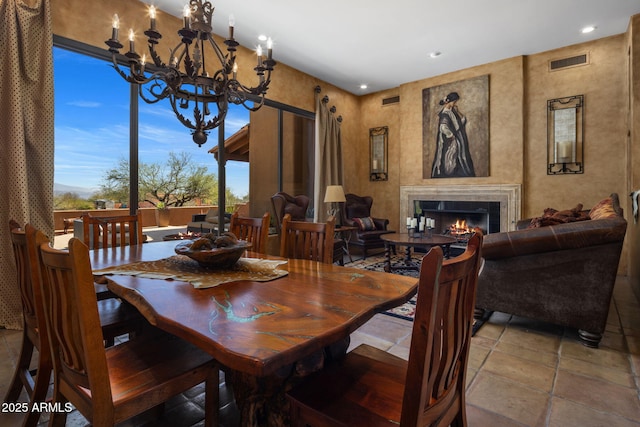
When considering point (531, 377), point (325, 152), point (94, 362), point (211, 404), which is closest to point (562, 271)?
point (531, 377)

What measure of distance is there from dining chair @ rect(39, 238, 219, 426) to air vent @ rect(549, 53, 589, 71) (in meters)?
5.64

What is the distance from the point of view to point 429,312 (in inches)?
28.4

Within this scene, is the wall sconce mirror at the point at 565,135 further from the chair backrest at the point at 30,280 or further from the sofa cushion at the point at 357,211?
the chair backrest at the point at 30,280

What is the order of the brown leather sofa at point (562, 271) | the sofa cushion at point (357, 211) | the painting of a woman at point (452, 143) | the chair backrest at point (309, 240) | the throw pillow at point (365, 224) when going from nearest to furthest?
the chair backrest at point (309, 240)
the brown leather sofa at point (562, 271)
the painting of a woman at point (452, 143)
the throw pillow at point (365, 224)
the sofa cushion at point (357, 211)

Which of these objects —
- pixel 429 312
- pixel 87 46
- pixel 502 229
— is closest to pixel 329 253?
pixel 429 312

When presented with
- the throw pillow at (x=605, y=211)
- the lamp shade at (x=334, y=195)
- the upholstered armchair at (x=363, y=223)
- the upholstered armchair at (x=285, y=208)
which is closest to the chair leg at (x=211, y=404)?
the throw pillow at (x=605, y=211)

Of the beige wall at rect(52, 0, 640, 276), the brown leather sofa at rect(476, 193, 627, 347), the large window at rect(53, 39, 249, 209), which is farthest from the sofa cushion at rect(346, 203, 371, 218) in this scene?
the brown leather sofa at rect(476, 193, 627, 347)

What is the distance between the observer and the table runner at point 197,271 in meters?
1.44

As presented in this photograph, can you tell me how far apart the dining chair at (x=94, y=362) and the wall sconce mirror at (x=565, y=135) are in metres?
5.16

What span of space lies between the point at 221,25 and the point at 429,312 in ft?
13.8

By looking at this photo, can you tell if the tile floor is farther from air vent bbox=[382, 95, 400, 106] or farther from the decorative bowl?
air vent bbox=[382, 95, 400, 106]

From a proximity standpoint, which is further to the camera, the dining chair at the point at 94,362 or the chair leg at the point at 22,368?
the chair leg at the point at 22,368

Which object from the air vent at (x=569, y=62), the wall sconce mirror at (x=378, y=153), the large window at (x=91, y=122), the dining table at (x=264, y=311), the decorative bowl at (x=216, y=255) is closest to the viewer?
the dining table at (x=264, y=311)

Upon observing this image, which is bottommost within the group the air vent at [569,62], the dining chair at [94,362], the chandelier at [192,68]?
the dining chair at [94,362]
